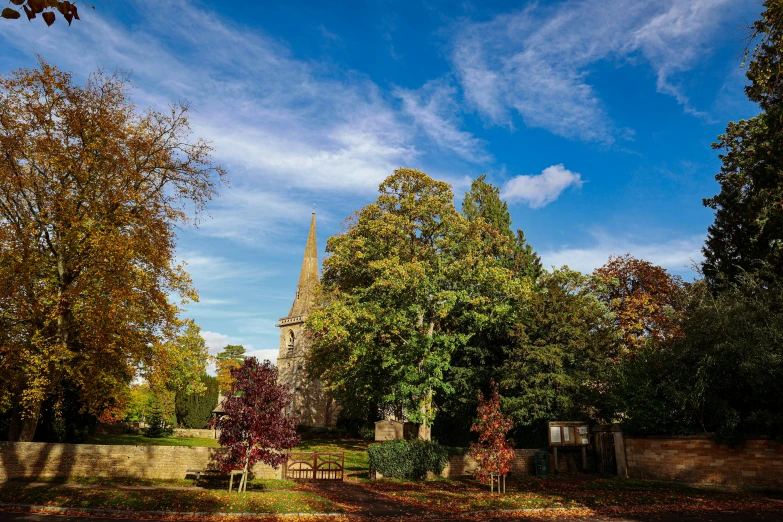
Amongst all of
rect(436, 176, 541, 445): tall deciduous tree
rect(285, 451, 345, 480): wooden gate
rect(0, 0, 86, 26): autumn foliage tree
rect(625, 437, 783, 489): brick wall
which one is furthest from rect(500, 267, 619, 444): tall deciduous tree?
rect(0, 0, 86, 26): autumn foliage tree

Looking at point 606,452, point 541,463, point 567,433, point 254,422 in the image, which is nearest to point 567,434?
point 567,433

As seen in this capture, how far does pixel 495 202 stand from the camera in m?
38.3

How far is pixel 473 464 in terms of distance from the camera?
76.2 feet

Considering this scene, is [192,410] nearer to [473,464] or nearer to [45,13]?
[473,464]

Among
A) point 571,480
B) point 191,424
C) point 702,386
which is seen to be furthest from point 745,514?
point 191,424

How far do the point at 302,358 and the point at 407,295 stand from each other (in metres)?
39.2

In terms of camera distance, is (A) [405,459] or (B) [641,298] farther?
(B) [641,298]

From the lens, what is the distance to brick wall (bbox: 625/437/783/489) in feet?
55.2

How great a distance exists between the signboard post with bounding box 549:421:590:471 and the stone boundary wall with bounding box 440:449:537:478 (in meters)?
1.24

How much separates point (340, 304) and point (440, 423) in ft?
38.6

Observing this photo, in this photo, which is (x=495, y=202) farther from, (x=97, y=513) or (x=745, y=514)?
(x=97, y=513)

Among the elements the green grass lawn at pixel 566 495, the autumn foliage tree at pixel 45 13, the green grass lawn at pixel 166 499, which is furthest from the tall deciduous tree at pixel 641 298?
the autumn foliage tree at pixel 45 13

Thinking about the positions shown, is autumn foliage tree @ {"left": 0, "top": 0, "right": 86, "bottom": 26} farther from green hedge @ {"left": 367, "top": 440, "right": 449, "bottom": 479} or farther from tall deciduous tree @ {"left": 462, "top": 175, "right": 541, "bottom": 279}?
tall deciduous tree @ {"left": 462, "top": 175, "right": 541, "bottom": 279}

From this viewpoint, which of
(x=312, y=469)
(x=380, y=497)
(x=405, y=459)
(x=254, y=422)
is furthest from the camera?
(x=405, y=459)
